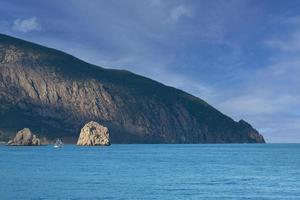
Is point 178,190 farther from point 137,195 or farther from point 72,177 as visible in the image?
point 72,177

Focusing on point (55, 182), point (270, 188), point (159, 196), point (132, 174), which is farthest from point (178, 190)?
point (132, 174)

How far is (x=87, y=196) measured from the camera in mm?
92062

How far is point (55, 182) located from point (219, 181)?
3645 cm

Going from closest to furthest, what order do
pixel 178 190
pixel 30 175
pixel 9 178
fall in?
pixel 178 190, pixel 9 178, pixel 30 175

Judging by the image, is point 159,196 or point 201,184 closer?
point 159,196

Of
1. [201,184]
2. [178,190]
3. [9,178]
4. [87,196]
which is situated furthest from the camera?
[9,178]

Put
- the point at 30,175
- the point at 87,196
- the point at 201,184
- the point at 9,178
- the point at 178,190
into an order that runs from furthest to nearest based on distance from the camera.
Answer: the point at 30,175 → the point at 9,178 → the point at 201,184 → the point at 178,190 → the point at 87,196

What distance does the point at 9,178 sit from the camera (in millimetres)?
125938

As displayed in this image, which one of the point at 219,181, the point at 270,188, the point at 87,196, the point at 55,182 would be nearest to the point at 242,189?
the point at 270,188

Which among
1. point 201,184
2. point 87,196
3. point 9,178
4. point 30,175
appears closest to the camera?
point 87,196

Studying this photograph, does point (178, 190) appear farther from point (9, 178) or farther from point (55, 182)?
point (9, 178)

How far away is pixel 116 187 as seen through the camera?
108 m

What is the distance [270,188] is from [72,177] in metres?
47.4

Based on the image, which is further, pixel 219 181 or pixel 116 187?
pixel 219 181
